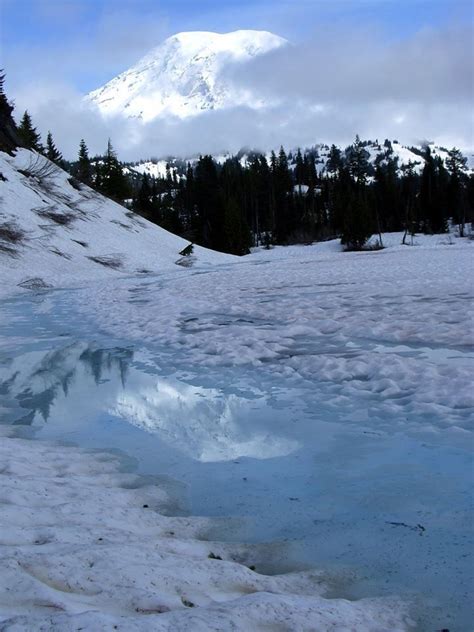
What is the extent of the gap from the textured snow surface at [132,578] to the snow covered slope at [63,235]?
21631 mm

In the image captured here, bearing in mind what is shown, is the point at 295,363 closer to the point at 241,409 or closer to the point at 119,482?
the point at 241,409

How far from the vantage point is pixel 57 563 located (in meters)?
2.88

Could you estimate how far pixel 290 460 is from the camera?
482 cm

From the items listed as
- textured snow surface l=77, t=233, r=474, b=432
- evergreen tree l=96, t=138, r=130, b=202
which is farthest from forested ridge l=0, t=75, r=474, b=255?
textured snow surface l=77, t=233, r=474, b=432

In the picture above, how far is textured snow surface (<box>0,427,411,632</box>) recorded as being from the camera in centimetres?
245

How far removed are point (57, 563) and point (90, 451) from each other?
2.31 metres

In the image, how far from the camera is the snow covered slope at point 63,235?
28.9 meters

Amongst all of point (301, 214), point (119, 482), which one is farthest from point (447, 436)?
point (301, 214)

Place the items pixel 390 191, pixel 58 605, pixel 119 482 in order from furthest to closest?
pixel 390 191
pixel 119 482
pixel 58 605

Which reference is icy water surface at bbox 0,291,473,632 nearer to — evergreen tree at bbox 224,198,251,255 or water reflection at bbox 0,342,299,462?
water reflection at bbox 0,342,299,462

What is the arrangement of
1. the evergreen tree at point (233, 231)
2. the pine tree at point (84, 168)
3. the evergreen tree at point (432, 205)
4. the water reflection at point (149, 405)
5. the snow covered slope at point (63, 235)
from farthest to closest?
the evergreen tree at point (432, 205)
the evergreen tree at point (233, 231)
the pine tree at point (84, 168)
the snow covered slope at point (63, 235)
the water reflection at point (149, 405)

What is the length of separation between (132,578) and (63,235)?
34.8m

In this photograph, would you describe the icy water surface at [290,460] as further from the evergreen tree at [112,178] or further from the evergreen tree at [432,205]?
the evergreen tree at [432,205]

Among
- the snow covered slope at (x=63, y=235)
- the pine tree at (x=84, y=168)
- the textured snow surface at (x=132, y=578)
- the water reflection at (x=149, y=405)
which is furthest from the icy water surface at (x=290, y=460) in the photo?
the pine tree at (x=84, y=168)
